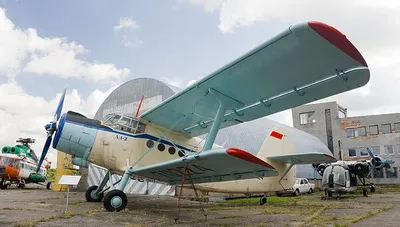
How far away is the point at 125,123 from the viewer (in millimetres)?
9984

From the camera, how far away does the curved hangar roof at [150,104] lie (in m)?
20.4

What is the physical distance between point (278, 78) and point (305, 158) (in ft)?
16.8

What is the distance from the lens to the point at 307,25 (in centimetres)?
515

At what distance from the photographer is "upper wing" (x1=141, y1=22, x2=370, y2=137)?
550 centimetres

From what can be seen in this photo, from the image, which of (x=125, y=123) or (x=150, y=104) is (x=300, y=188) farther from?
(x=125, y=123)

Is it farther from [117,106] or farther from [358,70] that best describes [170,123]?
[117,106]

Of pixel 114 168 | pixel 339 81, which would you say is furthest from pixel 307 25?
pixel 114 168

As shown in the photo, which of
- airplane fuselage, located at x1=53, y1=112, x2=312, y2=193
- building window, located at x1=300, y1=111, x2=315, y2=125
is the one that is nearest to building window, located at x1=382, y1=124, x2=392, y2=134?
building window, located at x1=300, y1=111, x2=315, y2=125

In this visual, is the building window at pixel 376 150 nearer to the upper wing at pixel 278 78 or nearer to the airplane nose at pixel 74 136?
the upper wing at pixel 278 78

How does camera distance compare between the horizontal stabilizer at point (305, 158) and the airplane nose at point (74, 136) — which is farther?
the horizontal stabilizer at point (305, 158)

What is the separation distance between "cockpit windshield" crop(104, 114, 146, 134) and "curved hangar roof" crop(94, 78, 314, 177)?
9696mm

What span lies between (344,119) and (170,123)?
1436 inches

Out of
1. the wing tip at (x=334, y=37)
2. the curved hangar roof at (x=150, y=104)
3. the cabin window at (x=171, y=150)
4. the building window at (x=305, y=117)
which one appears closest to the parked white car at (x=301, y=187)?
the curved hangar roof at (x=150, y=104)

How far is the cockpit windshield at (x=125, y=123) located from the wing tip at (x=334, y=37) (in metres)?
6.37
